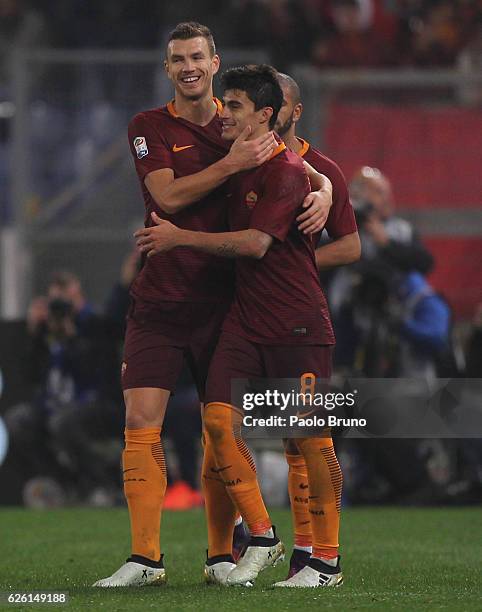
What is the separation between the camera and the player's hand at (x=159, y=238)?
17.7 ft

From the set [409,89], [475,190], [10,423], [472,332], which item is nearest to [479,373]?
[472,332]

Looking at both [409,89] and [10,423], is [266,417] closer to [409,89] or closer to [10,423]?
[10,423]

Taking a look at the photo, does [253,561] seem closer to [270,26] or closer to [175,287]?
[175,287]

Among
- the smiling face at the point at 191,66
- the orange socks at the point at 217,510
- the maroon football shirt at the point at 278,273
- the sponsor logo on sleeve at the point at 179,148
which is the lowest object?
the orange socks at the point at 217,510

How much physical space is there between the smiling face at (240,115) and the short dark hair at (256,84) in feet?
0.06

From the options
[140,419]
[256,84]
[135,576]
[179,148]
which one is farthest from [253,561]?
[256,84]

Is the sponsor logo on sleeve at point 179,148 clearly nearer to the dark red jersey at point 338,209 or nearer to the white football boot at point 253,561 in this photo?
the dark red jersey at point 338,209

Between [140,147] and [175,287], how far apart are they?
0.58m

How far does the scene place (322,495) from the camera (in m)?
5.43

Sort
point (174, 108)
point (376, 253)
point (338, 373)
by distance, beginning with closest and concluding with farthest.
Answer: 1. point (174, 108)
2. point (376, 253)
3. point (338, 373)

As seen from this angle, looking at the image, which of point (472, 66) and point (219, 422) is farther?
point (472, 66)

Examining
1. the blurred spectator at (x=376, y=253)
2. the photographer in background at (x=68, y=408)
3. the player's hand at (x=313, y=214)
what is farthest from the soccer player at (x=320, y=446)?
the photographer in background at (x=68, y=408)

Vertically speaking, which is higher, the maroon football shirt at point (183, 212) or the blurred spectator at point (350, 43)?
the blurred spectator at point (350, 43)

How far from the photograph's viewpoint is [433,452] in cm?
1048
